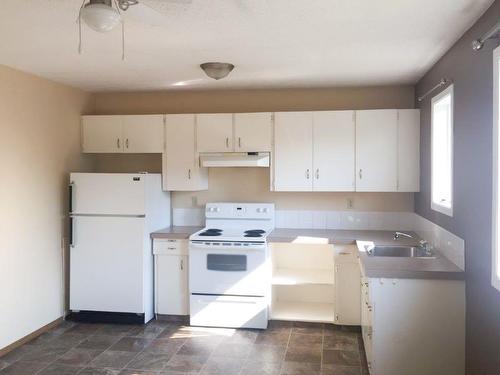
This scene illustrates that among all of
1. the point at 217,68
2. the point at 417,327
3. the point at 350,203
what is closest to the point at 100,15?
the point at 217,68

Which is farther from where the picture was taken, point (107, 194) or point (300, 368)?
point (107, 194)

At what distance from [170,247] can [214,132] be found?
1241 millimetres

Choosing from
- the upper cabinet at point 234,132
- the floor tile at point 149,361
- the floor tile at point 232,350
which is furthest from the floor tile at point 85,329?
the upper cabinet at point 234,132

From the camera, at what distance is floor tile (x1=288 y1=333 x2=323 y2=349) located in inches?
165

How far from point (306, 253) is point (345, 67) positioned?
197 centimetres

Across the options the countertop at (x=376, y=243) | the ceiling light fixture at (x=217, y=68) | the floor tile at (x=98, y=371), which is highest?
the ceiling light fixture at (x=217, y=68)

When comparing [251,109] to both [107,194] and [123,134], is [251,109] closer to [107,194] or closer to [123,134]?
[123,134]

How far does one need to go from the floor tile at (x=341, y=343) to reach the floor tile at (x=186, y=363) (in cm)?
109

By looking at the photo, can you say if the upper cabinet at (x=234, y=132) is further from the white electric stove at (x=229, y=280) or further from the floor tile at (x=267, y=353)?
the floor tile at (x=267, y=353)

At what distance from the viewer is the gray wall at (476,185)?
2.65 m

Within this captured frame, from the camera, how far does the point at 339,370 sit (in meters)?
3.66

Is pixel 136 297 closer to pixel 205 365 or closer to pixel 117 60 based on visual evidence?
pixel 205 365

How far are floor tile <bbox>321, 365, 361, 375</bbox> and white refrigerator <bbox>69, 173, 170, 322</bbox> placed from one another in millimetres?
1908

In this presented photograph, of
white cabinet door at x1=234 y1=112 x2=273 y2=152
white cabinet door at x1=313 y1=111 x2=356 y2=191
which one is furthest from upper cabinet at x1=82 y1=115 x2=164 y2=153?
white cabinet door at x1=313 y1=111 x2=356 y2=191
